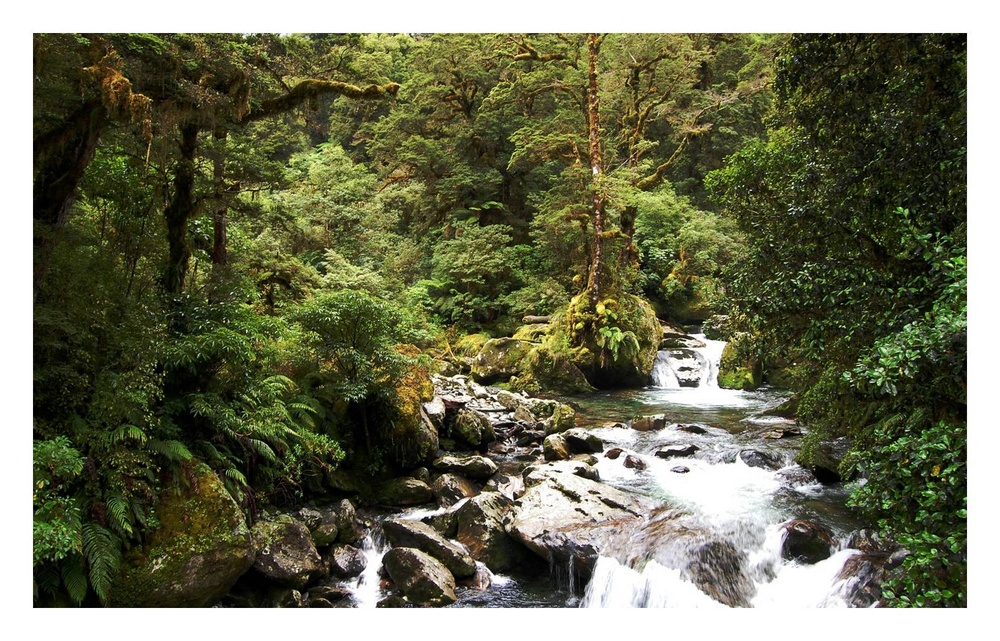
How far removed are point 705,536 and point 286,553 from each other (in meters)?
4.00

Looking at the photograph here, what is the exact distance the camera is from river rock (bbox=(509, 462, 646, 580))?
582 centimetres

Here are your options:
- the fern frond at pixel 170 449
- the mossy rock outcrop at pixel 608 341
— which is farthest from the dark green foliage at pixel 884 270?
the mossy rock outcrop at pixel 608 341

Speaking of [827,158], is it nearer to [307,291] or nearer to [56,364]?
[56,364]

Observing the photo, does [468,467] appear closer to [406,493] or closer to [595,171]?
[406,493]

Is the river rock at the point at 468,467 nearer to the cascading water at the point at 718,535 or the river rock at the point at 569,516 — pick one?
the river rock at the point at 569,516

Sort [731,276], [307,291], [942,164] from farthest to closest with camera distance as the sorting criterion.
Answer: [307,291] < [731,276] < [942,164]

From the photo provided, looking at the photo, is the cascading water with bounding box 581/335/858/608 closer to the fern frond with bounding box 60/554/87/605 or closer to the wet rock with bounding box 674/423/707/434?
the wet rock with bounding box 674/423/707/434

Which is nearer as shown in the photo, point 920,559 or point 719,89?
point 920,559

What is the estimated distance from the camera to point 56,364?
4613 millimetres

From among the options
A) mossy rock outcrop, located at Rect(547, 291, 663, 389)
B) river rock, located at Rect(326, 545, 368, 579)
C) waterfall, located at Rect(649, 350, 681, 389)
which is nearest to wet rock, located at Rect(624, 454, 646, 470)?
river rock, located at Rect(326, 545, 368, 579)

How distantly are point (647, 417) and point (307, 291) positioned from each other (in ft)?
21.0

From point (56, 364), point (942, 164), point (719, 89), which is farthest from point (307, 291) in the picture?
point (719, 89)

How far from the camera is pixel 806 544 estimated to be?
5.62 meters

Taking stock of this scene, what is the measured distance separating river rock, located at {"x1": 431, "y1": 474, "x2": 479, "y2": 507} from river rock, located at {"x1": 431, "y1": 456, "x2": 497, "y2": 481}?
313 millimetres
